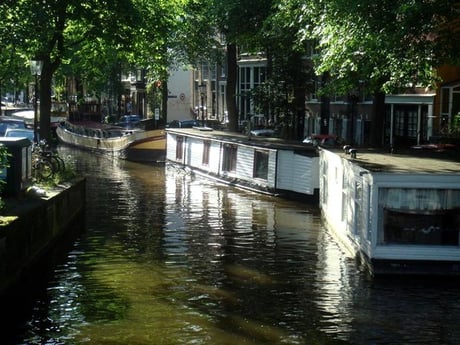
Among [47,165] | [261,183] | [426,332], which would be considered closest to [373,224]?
[426,332]

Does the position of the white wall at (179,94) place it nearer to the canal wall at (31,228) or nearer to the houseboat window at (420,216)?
the canal wall at (31,228)

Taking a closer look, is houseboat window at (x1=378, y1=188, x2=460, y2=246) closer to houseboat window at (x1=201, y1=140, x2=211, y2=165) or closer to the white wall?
houseboat window at (x1=201, y1=140, x2=211, y2=165)

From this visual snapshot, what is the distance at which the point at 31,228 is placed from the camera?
550 inches

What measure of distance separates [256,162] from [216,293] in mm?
14627

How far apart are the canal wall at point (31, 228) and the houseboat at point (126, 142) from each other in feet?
71.7

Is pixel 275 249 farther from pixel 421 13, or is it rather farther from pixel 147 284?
pixel 421 13

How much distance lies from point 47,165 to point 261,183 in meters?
8.21

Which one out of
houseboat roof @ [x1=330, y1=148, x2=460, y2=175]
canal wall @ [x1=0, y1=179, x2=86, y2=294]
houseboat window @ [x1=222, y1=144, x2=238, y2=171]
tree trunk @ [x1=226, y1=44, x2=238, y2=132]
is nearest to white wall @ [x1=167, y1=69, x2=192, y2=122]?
tree trunk @ [x1=226, y1=44, x2=238, y2=132]

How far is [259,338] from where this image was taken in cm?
1015

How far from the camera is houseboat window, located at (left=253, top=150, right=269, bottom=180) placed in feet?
86.0

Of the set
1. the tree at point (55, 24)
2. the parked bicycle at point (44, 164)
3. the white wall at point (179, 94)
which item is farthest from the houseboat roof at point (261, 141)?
the white wall at point (179, 94)

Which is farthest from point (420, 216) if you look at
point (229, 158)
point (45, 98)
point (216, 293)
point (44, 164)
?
point (229, 158)

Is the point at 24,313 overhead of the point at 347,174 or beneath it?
beneath

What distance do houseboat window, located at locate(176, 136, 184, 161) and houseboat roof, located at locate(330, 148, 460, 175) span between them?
1747cm
